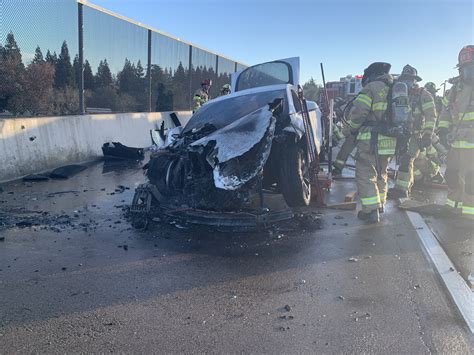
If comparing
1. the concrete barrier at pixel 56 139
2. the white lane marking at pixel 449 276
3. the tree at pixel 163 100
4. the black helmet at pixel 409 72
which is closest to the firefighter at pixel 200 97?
the concrete barrier at pixel 56 139

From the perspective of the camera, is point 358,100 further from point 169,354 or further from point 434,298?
point 169,354

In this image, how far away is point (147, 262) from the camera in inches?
166

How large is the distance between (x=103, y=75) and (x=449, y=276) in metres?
11.4

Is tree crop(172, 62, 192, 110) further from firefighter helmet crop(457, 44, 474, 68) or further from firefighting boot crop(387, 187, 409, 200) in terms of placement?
firefighter helmet crop(457, 44, 474, 68)

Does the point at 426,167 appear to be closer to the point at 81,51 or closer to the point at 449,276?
the point at 449,276

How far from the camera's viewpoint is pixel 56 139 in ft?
30.8

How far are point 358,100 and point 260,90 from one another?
1556mm

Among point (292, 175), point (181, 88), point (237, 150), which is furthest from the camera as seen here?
point (181, 88)

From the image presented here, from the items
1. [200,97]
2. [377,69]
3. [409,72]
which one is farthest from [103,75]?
[377,69]

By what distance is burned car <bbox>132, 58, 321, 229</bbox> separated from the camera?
4.86m

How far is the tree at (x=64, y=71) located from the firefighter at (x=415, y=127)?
321 inches

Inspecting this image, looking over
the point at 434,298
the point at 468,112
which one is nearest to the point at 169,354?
the point at 434,298

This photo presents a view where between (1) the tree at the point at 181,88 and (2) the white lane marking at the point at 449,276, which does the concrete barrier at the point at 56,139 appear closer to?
(1) the tree at the point at 181,88

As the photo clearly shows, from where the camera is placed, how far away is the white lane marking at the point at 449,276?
3.24 m
